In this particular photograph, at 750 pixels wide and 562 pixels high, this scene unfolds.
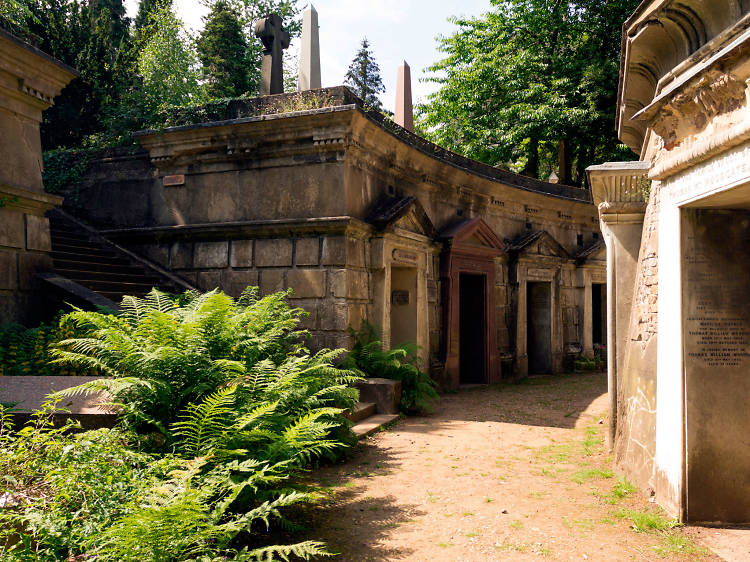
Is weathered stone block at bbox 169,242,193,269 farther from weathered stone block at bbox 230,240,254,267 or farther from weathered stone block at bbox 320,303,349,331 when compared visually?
weathered stone block at bbox 320,303,349,331

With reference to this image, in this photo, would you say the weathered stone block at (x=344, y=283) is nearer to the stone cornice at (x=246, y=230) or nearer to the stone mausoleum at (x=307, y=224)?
the stone mausoleum at (x=307, y=224)

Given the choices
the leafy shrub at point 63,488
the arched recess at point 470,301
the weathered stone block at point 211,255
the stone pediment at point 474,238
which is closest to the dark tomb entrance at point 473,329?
the arched recess at point 470,301

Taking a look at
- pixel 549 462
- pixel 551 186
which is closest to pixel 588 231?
pixel 551 186

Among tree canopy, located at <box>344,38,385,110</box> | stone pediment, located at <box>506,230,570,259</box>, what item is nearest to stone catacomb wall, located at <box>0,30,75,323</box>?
stone pediment, located at <box>506,230,570,259</box>

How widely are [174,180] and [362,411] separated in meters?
5.36

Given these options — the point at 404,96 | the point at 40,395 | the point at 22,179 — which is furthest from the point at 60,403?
the point at 404,96

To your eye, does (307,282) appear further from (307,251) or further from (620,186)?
(620,186)

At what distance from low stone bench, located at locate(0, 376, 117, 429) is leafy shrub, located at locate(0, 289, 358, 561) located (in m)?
0.15

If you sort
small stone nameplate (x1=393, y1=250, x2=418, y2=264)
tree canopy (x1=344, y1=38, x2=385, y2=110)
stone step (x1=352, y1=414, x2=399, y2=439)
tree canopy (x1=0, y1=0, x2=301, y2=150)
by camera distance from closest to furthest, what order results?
1. stone step (x1=352, y1=414, x2=399, y2=439)
2. small stone nameplate (x1=393, y1=250, x2=418, y2=264)
3. tree canopy (x1=0, y1=0, x2=301, y2=150)
4. tree canopy (x1=344, y1=38, x2=385, y2=110)

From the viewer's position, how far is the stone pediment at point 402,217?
8.73 meters

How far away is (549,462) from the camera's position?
5621mm

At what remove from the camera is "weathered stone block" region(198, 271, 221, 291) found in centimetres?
904

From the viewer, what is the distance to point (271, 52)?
9.98m

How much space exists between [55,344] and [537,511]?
16.4ft
